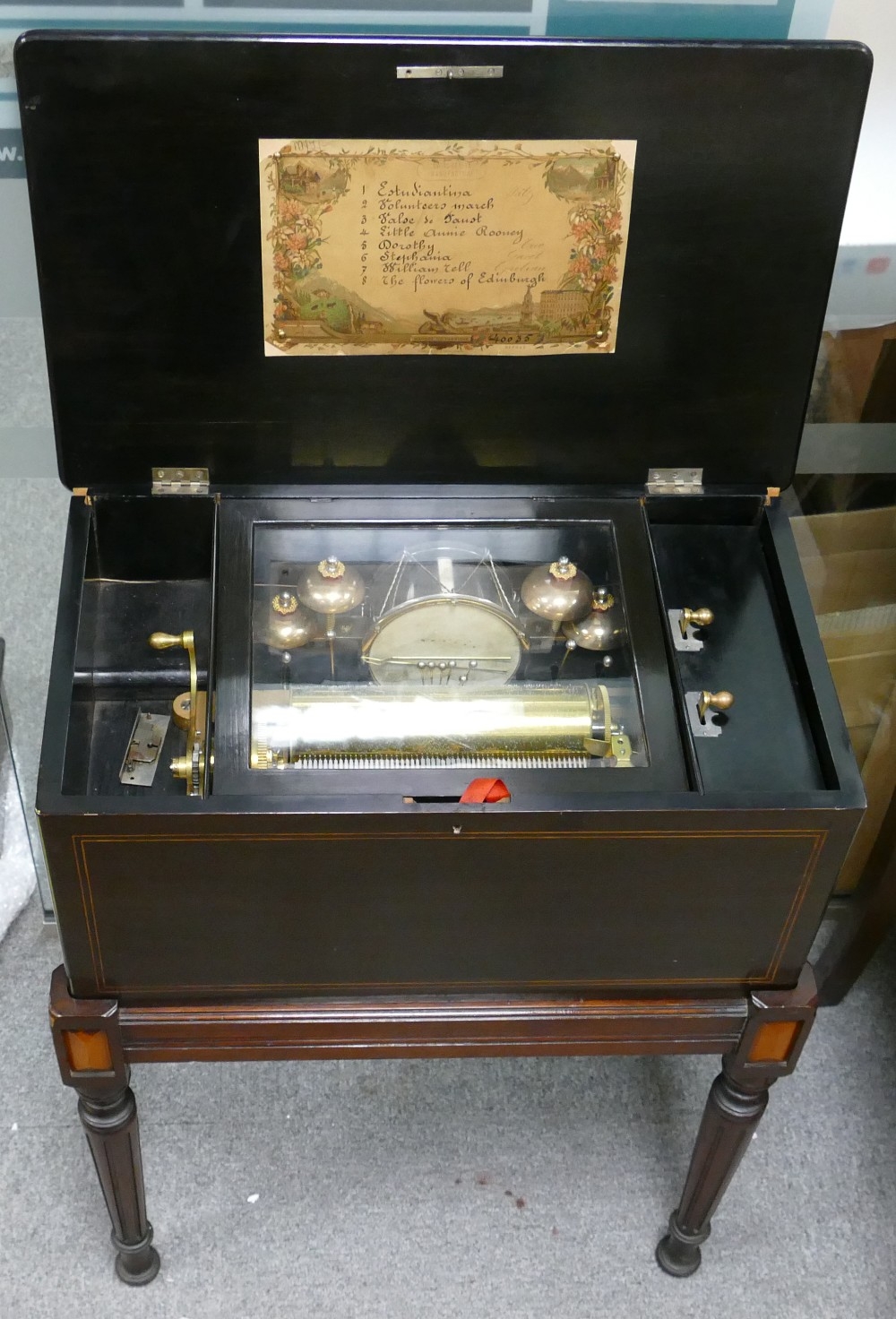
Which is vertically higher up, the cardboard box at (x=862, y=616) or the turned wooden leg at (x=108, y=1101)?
the cardboard box at (x=862, y=616)

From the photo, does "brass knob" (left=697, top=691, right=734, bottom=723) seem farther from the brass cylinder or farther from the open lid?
the open lid

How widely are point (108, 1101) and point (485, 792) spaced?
552 mm

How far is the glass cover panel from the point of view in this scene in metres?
1.33

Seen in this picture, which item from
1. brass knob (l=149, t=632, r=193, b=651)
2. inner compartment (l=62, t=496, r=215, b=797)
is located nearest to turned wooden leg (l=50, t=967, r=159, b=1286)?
inner compartment (l=62, t=496, r=215, b=797)

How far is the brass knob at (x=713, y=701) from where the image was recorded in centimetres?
137

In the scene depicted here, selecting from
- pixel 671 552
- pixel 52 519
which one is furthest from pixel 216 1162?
pixel 671 552

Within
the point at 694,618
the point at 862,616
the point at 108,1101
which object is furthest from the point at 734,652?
the point at 108,1101

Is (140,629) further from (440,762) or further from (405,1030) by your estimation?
(405,1030)

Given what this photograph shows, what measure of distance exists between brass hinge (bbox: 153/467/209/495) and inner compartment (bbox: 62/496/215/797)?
0.05 ft

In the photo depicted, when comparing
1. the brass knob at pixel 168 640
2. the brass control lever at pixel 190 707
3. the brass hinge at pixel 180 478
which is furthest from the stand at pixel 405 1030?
the brass hinge at pixel 180 478

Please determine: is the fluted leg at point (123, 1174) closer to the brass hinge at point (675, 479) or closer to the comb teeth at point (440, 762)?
the comb teeth at point (440, 762)

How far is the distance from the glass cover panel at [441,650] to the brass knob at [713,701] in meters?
0.08

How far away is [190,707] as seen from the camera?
1.45 meters

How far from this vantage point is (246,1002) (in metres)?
1.36
